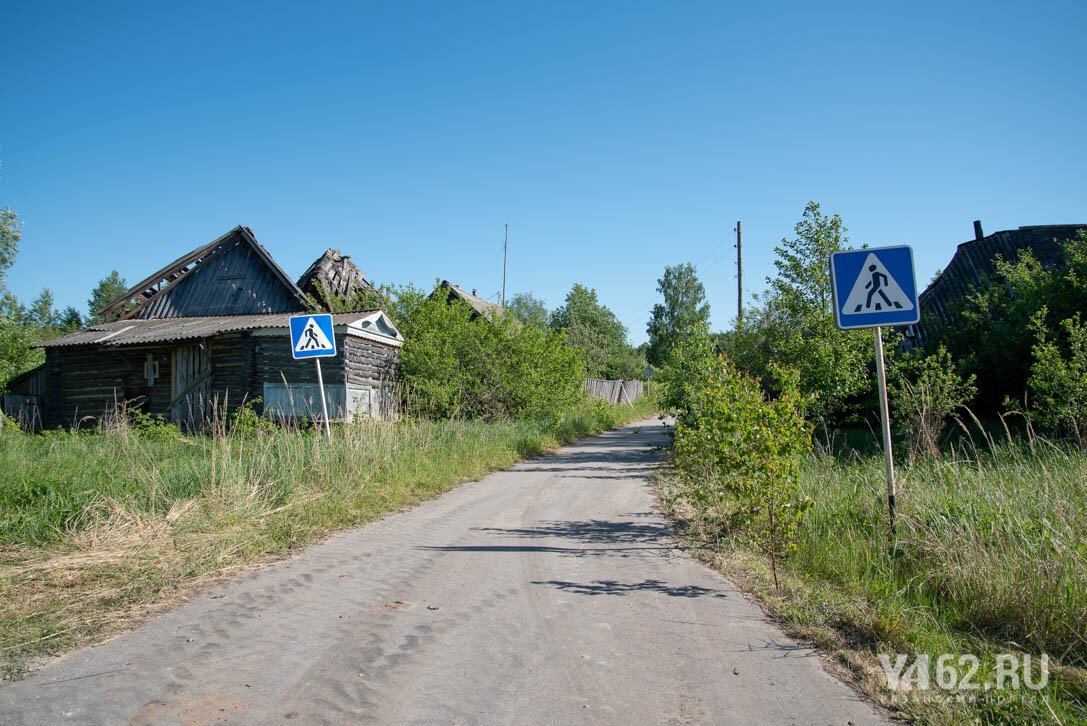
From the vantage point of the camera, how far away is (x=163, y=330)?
19.1 metres

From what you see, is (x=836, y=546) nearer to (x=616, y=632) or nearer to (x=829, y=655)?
(x=829, y=655)

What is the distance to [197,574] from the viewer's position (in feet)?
17.0

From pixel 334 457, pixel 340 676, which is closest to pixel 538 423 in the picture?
pixel 334 457

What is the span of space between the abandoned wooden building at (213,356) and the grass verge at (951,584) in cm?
1252

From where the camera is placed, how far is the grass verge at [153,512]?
14.3 feet

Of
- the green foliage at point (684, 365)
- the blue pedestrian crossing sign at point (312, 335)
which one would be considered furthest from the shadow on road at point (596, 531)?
the green foliage at point (684, 365)

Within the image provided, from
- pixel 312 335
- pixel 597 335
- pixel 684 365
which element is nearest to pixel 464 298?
pixel 684 365

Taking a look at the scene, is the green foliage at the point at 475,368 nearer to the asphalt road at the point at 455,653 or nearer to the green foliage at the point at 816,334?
the green foliage at the point at 816,334

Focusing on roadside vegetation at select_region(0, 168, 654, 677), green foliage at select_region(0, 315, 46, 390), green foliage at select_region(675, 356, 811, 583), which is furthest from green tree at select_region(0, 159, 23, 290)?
green foliage at select_region(675, 356, 811, 583)

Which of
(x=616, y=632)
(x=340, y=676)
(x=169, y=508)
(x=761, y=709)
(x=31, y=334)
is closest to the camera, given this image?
(x=761, y=709)

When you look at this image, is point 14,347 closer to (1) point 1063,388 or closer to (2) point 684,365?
(2) point 684,365

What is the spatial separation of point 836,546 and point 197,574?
19.3 feet

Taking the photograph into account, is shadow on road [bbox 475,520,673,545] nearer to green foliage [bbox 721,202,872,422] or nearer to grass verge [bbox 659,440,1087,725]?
grass verge [bbox 659,440,1087,725]

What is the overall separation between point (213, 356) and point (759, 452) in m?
17.5
